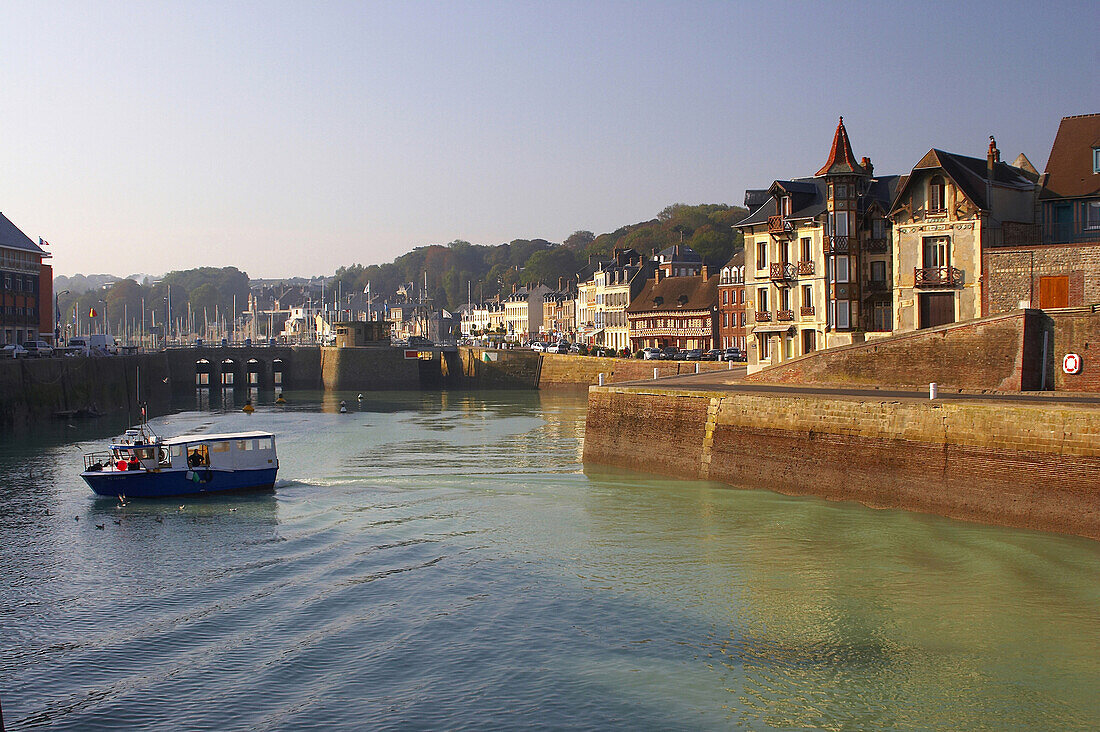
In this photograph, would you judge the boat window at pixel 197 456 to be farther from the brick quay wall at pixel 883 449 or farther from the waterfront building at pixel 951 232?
the waterfront building at pixel 951 232

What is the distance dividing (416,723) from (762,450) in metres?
23.3

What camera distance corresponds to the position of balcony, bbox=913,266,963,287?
154 feet

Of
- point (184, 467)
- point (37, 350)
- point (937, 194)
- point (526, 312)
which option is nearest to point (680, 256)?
point (526, 312)

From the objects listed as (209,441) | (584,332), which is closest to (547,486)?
(209,441)

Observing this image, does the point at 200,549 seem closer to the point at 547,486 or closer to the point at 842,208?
the point at 547,486

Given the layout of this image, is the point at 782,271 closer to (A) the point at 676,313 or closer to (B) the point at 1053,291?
(B) the point at 1053,291

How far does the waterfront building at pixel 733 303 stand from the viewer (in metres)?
99.1

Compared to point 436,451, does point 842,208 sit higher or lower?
higher

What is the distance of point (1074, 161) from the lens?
1946 inches

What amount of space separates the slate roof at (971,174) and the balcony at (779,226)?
375 inches

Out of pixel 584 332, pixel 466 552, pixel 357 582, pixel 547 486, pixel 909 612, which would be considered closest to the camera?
pixel 909 612

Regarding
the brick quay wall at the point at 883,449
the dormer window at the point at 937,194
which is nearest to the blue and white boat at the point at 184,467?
the brick quay wall at the point at 883,449

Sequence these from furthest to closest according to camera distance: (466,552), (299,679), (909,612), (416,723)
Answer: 1. (466,552)
2. (909,612)
3. (299,679)
4. (416,723)

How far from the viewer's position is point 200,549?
31609 mm
